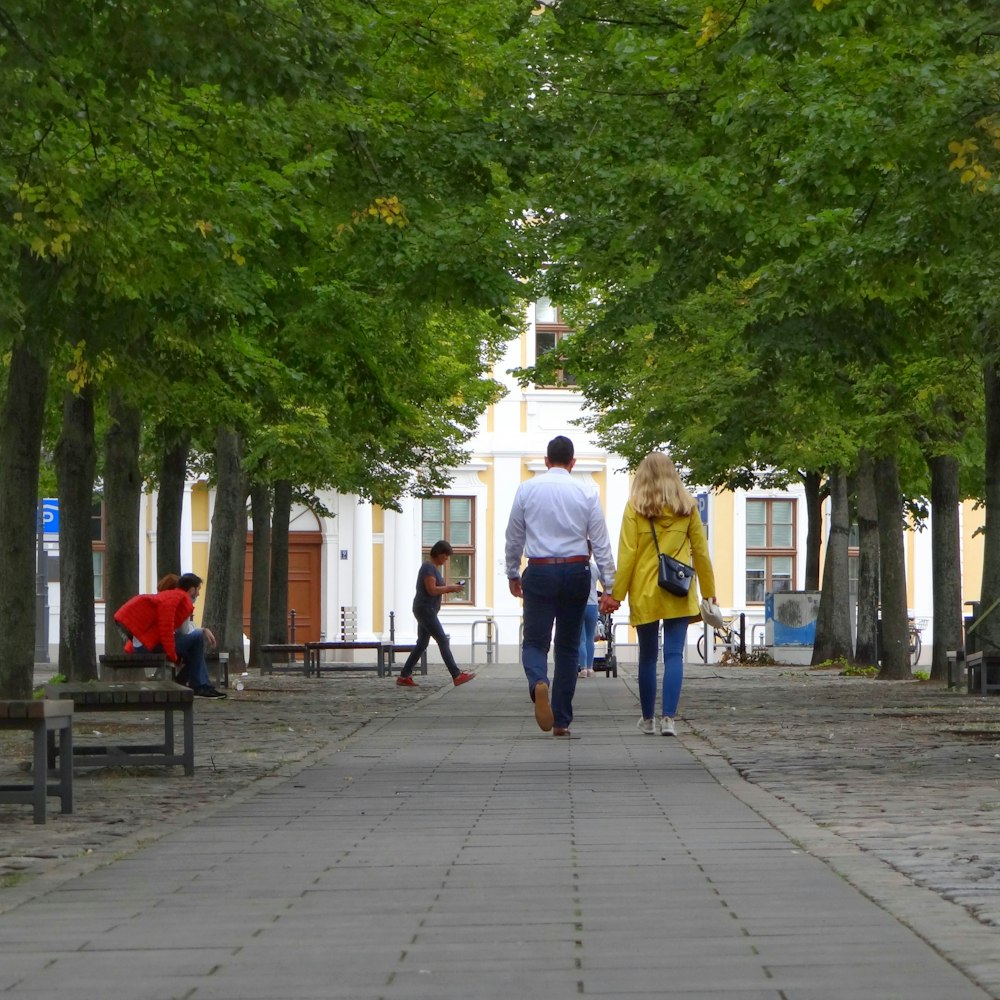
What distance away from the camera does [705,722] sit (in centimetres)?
1725

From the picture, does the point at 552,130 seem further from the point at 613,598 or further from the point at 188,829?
the point at 188,829

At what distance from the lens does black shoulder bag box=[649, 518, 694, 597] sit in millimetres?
14031

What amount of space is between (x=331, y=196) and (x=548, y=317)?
46.0 m

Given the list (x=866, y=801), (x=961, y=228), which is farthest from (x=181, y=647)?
(x=866, y=801)

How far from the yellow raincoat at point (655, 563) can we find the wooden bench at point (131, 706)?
133 inches

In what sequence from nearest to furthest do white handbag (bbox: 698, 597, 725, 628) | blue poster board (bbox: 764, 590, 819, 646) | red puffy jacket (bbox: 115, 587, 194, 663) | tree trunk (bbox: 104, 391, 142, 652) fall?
white handbag (bbox: 698, 597, 725, 628) < red puffy jacket (bbox: 115, 587, 194, 663) < tree trunk (bbox: 104, 391, 142, 652) < blue poster board (bbox: 764, 590, 819, 646)

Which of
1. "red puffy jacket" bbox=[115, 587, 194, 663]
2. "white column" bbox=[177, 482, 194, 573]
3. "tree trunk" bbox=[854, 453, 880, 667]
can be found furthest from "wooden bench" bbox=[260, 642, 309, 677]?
"white column" bbox=[177, 482, 194, 573]

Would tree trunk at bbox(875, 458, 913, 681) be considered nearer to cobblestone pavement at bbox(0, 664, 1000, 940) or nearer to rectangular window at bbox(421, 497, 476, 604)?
cobblestone pavement at bbox(0, 664, 1000, 940)

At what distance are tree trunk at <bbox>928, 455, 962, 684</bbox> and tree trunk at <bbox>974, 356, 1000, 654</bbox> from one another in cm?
348

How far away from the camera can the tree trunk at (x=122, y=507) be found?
2281cm

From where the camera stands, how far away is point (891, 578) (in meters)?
27.9

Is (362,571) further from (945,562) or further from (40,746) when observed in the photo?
(40,746)

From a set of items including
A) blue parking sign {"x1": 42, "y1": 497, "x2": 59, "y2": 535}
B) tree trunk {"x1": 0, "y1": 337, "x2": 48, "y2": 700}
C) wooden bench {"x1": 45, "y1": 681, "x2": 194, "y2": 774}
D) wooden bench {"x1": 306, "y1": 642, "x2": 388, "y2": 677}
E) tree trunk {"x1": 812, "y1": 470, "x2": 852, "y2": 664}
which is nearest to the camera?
wooden bench {"x1": 45, "y1": 681, "x2": 194, "y2": 774}

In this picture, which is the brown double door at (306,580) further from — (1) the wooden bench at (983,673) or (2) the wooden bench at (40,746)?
(2) the wooden bench at (40,746)
